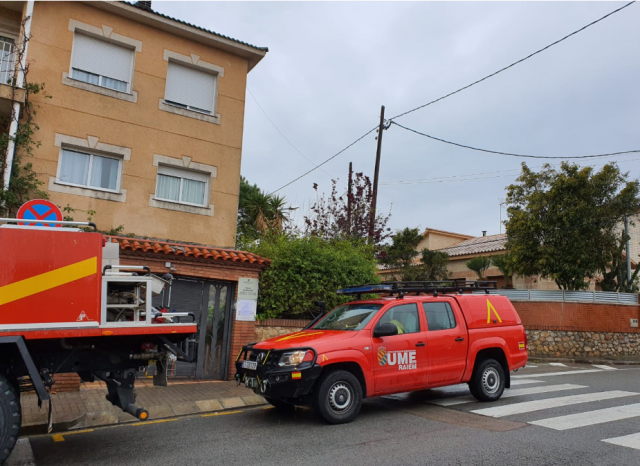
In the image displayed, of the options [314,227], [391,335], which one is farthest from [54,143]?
[314,227]

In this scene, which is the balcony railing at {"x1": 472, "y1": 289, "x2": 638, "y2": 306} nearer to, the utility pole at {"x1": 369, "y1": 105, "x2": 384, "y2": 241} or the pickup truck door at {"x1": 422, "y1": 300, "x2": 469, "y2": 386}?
the utility pole at {"x1": 369, "y1": 105, "x2": 384, "y2": 241}

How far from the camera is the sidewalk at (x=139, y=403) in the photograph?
6.93m

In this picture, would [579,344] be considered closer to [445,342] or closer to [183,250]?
[445,342]

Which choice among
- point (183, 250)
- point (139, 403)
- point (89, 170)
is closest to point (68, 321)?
point (139, 403)

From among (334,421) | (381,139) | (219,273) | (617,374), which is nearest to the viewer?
(334,421)

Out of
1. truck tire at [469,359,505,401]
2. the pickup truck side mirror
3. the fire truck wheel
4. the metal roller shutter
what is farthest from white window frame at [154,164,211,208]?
truck tire at [469,359,505,401]

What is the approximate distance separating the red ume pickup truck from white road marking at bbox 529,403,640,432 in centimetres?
134

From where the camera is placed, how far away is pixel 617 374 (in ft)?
42.7

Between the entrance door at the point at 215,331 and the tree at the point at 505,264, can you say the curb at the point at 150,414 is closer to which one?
the entrance door at the point at 215,331

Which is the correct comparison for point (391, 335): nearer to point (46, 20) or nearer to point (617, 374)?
point (617, 374)

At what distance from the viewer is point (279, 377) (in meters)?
6.59

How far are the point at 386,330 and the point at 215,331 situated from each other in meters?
5.40

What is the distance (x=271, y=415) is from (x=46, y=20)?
1046 centimetres

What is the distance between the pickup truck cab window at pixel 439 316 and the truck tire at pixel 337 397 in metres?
1.73
